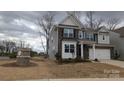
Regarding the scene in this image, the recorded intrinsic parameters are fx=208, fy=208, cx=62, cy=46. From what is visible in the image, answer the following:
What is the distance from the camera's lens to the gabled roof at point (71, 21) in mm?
5516

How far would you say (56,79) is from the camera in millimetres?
5230

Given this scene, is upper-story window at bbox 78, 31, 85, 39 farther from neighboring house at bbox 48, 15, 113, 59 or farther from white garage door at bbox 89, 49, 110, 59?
white garage door at bbox 89, 49, 110, 59

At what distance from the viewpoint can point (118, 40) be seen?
5637mm

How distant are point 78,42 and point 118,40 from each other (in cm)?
109

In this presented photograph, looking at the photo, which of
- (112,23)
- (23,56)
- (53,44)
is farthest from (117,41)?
(23,56)

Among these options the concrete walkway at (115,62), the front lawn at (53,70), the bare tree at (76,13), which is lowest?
the front lawn at (53,70)

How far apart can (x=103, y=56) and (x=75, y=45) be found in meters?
0.82

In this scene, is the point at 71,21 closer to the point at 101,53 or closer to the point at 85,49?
the point at 85,49

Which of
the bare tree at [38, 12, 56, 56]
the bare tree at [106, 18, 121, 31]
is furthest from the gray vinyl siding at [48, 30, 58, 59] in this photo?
the bare tree at [106, 18, 121, 31]

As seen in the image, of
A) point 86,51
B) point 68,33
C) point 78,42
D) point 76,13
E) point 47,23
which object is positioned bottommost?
point 86,51

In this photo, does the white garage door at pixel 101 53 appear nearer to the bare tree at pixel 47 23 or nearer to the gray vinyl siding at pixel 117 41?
the gray vinyl siding at pixel 117 41

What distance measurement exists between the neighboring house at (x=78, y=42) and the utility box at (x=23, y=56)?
2.01 feet

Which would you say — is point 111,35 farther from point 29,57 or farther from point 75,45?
point 29,57

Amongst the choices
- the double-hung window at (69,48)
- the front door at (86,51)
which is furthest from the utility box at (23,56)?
the front door at (86,51)
